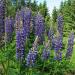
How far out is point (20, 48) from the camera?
972 centimetres

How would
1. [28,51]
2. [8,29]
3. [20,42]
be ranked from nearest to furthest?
1. [20,42]
2. [28,51]
3. [8,29]

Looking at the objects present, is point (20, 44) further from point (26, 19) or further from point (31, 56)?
point (26, 19)

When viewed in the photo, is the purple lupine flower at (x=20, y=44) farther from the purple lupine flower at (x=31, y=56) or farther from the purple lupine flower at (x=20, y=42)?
the purple lupine flower at (x=31, y=56)

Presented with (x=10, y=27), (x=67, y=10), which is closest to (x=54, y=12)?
(x=67, y=10)

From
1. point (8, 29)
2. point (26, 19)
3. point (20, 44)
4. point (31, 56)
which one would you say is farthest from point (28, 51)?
point (31, 56)

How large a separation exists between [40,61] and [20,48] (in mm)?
2489

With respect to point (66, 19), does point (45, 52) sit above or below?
above

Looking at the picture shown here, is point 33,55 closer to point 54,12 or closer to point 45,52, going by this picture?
point 45,52

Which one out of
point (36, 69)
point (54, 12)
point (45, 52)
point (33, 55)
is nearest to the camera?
point (33, 55)

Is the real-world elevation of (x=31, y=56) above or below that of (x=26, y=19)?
below

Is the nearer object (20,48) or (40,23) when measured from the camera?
(20,48)

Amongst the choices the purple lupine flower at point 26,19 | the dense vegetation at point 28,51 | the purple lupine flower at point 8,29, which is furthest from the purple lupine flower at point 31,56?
the purple lupine flower at point 8,29

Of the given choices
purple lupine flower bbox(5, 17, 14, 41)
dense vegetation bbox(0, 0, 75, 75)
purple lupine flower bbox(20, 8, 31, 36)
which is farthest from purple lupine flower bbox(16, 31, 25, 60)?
purple lupine flower bbox(5, 17, 14, 41)

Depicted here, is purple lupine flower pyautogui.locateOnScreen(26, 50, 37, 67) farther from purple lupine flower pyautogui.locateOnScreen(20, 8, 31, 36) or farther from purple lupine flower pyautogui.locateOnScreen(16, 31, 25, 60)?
purple lupine flower pyautogui.locateOnScreen(20, 8, 31, 36)
